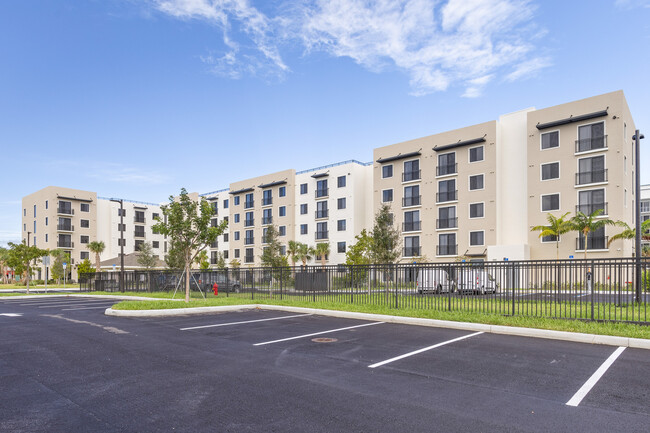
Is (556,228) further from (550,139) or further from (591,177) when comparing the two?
(550,139)

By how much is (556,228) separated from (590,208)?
3618mm

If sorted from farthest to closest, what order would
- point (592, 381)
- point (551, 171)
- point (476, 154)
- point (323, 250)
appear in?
1. point (323, 250)
2. point (476, 154)
3. point (551, 171)
4. point (592, 381)

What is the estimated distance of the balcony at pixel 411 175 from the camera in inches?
1833

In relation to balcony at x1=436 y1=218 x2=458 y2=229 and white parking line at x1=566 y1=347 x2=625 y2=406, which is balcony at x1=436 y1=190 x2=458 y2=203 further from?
white parking line at x1=566 y1=347 x2=625 y2=406

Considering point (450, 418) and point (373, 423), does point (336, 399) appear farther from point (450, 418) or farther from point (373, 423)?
point (450, 418)

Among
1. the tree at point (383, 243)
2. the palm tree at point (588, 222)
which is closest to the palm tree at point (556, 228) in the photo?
the palm tree at point (588, 222)

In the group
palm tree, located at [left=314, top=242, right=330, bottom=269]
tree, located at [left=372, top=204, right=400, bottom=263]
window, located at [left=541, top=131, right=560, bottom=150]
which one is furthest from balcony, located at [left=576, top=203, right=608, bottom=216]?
palm tree, located at [left=314, top=242, right=330, bottom=269]

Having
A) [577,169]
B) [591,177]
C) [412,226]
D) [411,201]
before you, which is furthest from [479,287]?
[411,201]

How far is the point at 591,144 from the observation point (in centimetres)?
3603

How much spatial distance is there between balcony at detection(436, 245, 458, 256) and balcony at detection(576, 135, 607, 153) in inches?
546

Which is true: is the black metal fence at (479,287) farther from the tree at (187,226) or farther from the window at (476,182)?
the window at (476,182)

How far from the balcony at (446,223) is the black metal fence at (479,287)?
26030mm

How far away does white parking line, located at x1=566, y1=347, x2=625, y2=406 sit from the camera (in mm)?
5648

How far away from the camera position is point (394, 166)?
160ft
